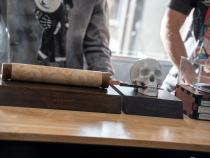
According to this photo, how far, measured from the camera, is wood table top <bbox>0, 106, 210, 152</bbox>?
0.82m

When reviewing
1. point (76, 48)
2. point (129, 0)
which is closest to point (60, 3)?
point (76, 48)

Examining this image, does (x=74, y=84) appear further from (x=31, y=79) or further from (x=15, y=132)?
(x=15, y=132)

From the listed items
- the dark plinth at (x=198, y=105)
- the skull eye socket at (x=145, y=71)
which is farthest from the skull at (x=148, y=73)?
the dark plinth at (x=198, y=105)

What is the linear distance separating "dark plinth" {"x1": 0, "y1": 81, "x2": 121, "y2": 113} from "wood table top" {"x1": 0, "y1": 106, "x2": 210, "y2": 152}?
0.08ft

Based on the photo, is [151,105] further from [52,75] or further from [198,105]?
[52,75]

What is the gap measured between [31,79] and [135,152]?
1.22 ft

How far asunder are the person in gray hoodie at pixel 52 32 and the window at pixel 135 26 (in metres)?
0.81

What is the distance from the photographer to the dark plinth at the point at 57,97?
39.4 inches

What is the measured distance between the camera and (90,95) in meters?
1.04

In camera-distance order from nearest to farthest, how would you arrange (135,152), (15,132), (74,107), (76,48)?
(15,132) → (135,152) → (74,107) → (76,48)

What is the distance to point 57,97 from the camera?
40.2 inches

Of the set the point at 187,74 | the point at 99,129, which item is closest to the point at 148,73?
the point at 187,74

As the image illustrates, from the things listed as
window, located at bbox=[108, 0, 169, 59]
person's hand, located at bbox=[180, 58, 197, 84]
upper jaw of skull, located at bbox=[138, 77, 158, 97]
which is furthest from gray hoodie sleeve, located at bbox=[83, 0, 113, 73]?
window, located at bbox=[108, 0, 169, 59]

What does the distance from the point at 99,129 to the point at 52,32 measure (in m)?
0.71
